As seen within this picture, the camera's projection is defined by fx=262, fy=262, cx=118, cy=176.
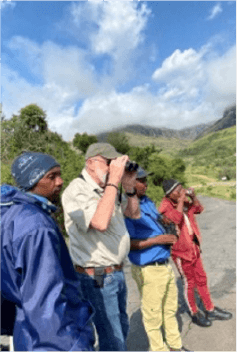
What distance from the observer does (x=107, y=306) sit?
1.77 meters

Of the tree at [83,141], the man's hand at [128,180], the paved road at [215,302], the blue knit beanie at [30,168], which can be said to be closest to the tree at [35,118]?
the tree at [83,141]

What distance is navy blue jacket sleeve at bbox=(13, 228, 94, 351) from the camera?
34.1 inches

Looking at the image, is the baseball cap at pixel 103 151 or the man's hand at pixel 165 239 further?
the man's hand at pixel 165 239

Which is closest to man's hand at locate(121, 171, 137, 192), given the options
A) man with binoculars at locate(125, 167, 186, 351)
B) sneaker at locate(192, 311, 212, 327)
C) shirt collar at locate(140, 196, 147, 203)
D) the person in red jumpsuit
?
man with binoculars at locate(125, 167, 186, 351)

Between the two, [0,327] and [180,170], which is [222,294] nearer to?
[0,327]

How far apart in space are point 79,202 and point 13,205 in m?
0.67

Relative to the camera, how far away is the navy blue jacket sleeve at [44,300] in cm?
87

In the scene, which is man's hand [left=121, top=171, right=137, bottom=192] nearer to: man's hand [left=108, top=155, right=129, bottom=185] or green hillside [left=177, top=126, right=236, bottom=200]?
man's hand [left=108, top=155, right=129, bottom=185]

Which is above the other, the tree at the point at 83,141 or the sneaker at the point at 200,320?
the tree at the point at 83,141

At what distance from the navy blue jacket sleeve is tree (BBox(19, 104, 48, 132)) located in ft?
34.2

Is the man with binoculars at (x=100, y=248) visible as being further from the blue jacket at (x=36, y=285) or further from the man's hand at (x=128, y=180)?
the blue jacket at (x=36, y=285)

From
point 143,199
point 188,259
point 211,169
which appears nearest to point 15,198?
point 143,199

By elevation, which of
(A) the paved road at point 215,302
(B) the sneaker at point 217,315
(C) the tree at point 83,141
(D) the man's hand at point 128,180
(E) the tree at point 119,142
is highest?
(C) the tree at point 83,141

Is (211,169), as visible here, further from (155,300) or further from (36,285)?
(36,285)
